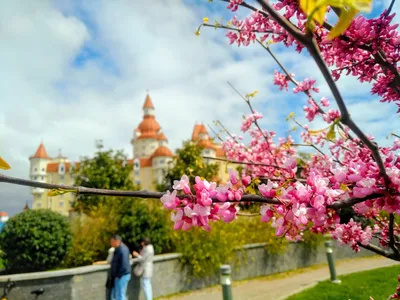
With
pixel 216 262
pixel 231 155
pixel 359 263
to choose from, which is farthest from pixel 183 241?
pixel 359 263

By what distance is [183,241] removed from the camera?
9.55 metres

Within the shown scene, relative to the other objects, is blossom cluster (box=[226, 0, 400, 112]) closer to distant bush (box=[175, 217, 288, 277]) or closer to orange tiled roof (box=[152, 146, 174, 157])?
distant bush (box=[175, 217, 288, 277])

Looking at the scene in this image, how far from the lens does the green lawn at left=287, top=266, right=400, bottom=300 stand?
6559mm

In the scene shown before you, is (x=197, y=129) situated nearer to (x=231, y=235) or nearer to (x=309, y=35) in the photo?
(x=231, y=235)

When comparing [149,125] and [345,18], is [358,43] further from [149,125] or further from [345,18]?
[149,125]

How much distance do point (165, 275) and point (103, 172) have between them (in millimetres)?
18566

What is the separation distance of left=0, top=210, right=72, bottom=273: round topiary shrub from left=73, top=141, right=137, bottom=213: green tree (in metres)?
16.2

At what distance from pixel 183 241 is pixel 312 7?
30.5 ft

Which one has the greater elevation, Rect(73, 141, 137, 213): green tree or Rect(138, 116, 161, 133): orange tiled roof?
Rect(138, 116, 161, 133): orange tiled roof

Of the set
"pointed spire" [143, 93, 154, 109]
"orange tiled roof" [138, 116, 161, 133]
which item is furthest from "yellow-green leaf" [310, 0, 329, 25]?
"pointed spire" [143, 93, 154, 109]

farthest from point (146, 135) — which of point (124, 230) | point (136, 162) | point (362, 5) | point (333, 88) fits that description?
point (362, 5)

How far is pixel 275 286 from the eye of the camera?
8.99 metres

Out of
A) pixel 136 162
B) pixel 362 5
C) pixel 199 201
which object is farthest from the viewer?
pixel 136 162

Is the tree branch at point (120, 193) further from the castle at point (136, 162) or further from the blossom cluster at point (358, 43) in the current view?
the castle at point (136, 162)
